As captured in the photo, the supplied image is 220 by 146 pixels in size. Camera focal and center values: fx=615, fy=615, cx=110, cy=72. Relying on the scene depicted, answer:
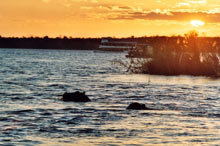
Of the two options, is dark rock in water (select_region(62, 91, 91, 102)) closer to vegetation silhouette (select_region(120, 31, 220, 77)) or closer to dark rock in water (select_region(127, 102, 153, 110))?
dark rock in water (select_region(127, 102, 153, 110))

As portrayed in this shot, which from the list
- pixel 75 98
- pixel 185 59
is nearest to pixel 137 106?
pixel 75 98

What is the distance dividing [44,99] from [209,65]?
23534 millimetres

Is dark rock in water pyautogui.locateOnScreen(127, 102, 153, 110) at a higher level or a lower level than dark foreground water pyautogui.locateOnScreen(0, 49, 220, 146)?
higher

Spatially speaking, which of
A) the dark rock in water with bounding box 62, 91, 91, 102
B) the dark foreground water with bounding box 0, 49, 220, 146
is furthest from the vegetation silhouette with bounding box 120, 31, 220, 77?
the dark rock in water with bounding box 62, 91, 91, 102

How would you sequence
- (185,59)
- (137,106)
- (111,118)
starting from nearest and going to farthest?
(111,118) < (137,106) < (185,59)

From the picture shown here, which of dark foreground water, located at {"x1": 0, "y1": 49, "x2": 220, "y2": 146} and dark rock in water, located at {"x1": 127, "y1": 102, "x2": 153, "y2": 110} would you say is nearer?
dark foreground water, located at {"x1": 0, "y1": 49, "x2": 220, "y2": 146}

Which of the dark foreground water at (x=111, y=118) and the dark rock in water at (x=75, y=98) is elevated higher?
the dark rock in water at (x=75, y=98)

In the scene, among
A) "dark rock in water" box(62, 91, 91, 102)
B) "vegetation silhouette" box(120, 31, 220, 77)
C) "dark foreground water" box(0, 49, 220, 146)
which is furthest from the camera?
"vegetation silhouette" box(120, 31, 220, 77)

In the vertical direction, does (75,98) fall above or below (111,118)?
above

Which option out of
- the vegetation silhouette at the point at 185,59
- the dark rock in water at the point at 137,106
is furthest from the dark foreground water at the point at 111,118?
the vegetation silhouette at the point at 185,59

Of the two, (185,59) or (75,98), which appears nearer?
(75,98)

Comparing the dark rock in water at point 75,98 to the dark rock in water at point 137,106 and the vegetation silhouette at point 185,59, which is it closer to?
the dark rock in water at point 137,106

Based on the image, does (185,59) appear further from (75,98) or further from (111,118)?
(111,118)

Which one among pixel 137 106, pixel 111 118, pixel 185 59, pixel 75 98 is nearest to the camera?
pixel 111 118
